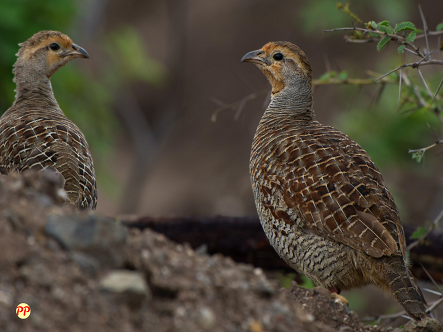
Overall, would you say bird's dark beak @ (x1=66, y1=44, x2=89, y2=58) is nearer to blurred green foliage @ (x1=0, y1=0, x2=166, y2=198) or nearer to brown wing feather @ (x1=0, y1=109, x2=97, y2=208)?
brown wing feather @ (x1=0, y1=109, x2=97, y2=208)

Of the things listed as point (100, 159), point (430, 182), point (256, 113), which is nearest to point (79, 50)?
point (100, 159)

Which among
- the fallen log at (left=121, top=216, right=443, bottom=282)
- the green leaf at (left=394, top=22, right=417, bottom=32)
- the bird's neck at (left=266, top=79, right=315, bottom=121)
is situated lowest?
the fallen log at (left=121, top=216, right=443, bottom=282)

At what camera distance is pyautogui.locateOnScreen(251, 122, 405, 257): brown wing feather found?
13.2 ft

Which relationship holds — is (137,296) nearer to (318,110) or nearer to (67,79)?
(67,79)

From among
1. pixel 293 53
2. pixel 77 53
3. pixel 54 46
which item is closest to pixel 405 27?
→ pixel 293 53

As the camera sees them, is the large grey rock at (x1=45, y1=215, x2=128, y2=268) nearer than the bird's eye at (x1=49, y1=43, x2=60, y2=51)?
Yes

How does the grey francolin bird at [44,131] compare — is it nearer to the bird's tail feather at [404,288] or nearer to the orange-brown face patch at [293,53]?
the orange-brown face patch at [293,53]

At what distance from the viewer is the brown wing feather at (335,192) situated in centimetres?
401

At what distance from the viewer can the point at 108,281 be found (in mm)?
2301

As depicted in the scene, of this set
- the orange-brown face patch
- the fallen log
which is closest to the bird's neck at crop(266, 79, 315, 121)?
the orange-brown face patch

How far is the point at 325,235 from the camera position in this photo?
4160 millimetres

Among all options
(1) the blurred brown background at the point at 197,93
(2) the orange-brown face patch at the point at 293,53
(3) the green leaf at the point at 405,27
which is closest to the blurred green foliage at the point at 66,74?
(1) the blurred brown background at the point at 197,93

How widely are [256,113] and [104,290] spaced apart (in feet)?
54.1

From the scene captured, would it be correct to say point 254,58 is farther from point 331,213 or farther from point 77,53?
point 331,213
